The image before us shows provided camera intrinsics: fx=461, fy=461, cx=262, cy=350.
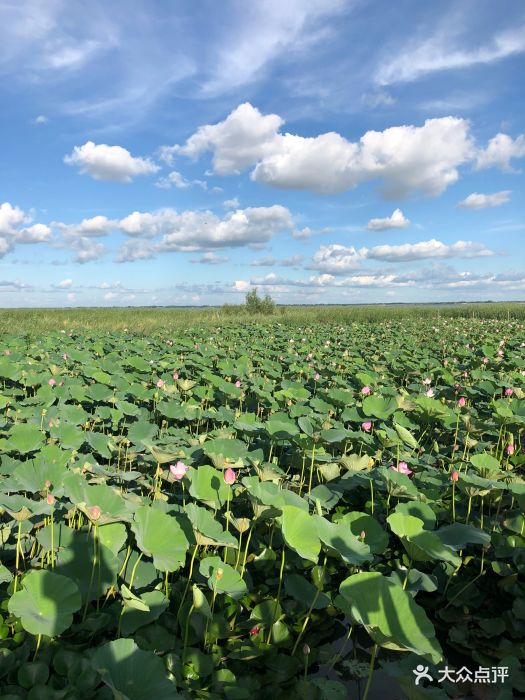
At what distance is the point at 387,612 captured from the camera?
1325 mm

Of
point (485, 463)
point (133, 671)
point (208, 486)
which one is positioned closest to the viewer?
point (133, 671)

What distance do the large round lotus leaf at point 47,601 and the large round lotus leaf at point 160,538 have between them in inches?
12.9

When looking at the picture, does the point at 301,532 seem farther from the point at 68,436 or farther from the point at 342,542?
the point at 68,436

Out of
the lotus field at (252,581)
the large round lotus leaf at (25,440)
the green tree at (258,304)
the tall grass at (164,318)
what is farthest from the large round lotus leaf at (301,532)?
the green tree at (258,304)

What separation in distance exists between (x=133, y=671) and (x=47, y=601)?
43 cm

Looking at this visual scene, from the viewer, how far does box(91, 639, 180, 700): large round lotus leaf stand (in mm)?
1193

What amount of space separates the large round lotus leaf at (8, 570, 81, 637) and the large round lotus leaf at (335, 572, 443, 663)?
0.85 m

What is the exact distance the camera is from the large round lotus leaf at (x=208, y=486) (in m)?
2.19

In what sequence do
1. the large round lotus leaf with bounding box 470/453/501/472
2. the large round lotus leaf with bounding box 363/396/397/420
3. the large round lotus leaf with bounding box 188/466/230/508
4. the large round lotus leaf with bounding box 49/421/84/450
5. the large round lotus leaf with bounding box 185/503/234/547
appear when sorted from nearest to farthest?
the large round lotus leaf with bounding box 185/503/234/547
the large round lotus leaf with bounding box 188/466/230/508
the large round lotus leaf with bounding box 470/453/501/472
the large round lotus leaf with bounding box 49/421/84/450
the large round lotus leaf with bounding box 363/396/397/420

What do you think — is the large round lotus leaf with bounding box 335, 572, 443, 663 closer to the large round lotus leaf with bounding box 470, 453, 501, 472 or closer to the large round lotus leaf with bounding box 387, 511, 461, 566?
the large round lotus leaf with bounding box 387, 511, 461, 566

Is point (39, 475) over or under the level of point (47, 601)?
over

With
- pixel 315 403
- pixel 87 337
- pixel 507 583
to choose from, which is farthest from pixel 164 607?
pixel 87 337

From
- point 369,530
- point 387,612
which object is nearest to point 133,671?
point 387,612

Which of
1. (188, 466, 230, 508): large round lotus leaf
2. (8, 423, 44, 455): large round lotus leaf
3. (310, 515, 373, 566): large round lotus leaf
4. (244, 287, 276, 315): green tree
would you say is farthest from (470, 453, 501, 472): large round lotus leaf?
(244, 287, 276, 315): green tree
